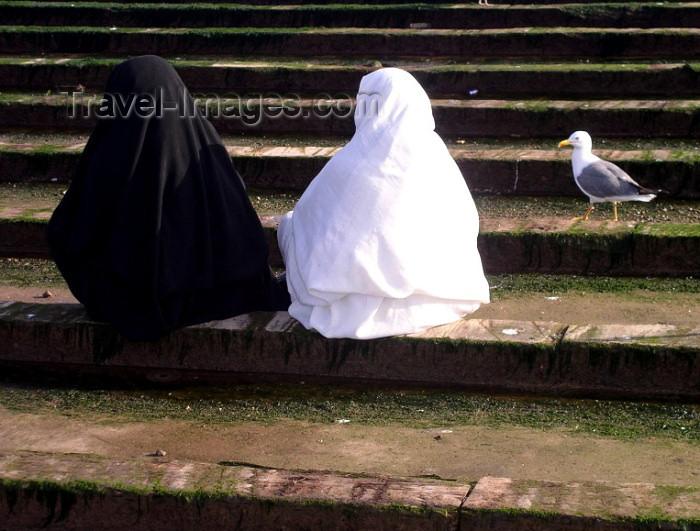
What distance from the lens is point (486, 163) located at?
23.3 ft

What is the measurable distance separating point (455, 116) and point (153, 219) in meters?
3.83

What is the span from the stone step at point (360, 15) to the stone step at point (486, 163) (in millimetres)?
2398

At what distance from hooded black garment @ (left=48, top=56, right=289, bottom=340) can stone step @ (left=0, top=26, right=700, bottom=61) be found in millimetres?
4836

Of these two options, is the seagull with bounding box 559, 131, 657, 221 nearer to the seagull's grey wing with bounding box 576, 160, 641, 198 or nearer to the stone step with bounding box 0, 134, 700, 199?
the seagull's grey wing with bounding box 576, 160, 641, 198

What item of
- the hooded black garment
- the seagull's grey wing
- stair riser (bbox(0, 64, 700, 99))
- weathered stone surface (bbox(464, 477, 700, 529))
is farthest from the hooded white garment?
stair riser (bbox(0, 64, 700, 99))

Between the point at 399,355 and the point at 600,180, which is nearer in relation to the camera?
the point at 399,355

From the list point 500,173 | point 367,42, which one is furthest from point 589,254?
point 367,42

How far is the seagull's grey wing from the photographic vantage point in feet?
20.6

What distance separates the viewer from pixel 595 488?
3373 millimetres

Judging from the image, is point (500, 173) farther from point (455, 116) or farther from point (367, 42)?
point (367, 42)

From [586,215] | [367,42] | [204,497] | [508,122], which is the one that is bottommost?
[204,497]

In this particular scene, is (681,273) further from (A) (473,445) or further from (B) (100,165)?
(B) (100,165)

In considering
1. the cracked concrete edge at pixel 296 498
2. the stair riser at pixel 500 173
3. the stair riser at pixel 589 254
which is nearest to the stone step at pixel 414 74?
the stair riser at pixel 500 173

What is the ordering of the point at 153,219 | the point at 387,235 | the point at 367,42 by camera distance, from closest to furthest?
the point at 387,235
the point at 153,219
the point at 367,42
